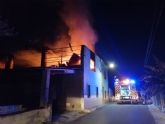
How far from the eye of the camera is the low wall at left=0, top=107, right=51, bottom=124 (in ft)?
33.6

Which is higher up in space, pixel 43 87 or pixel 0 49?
pixel 0 49

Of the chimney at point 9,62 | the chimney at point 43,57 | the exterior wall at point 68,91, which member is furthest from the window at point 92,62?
the chimney at point 9,62

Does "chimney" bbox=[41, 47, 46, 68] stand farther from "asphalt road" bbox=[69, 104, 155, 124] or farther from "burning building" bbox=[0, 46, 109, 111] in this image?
"asphalt road" bbox=[69, 104, 155, 124]

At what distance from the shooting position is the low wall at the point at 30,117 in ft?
33.6

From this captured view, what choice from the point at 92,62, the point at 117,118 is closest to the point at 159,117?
the point at 117,118

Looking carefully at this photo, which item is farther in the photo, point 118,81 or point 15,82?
point 118,81

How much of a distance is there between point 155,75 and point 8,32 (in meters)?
9.27

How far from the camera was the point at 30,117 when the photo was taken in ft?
40.2

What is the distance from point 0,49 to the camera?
23.2 m

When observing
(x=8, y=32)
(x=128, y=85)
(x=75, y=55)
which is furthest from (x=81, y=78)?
(x=128, y=85)

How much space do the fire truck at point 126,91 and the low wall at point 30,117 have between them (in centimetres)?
2116

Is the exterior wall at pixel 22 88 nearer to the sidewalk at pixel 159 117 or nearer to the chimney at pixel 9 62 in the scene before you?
the chimney at pixel 9 62

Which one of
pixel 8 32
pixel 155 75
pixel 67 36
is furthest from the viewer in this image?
pixel 67 36

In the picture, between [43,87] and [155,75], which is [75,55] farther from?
[155,75]
